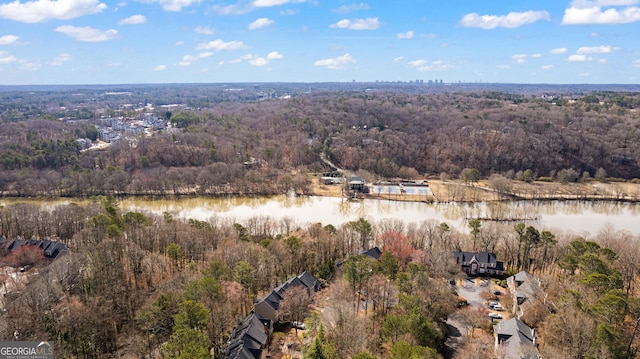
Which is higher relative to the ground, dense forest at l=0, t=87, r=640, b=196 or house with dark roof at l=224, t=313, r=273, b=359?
dense forest at l=0, t=87, r=640, b=196

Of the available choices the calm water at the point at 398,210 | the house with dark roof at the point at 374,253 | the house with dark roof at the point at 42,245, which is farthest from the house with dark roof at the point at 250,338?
the calm water at the point at 398,210

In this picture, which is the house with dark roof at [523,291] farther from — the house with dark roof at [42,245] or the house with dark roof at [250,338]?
the house with dark roof at [42,245]

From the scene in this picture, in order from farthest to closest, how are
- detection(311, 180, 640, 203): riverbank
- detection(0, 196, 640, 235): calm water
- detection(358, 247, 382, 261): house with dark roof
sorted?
1. detection(311, 180, 640, 203): riverbank
2. detection(0, 196, 640, 235): calm water
3. detection(358, 247, 382, 261): house with dark roof

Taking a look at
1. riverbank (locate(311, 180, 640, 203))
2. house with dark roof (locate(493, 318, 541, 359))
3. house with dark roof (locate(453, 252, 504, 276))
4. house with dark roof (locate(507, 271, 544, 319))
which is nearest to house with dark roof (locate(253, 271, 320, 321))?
house with dark roof (locate(493, 318, 541, 359))

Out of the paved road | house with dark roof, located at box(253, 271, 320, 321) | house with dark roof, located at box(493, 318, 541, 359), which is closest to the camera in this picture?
house with dark roof, located at box(493, 318, 541, 359)

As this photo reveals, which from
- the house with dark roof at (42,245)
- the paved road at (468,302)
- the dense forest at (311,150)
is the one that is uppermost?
the dense forest at (311,150)

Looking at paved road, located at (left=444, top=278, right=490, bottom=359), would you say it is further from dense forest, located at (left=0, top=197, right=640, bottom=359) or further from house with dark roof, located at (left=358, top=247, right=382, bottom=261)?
house with dark roof, located at (left=358, top=247, right=382, bottom=261)

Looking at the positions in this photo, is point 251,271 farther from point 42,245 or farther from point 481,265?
point 42,245
